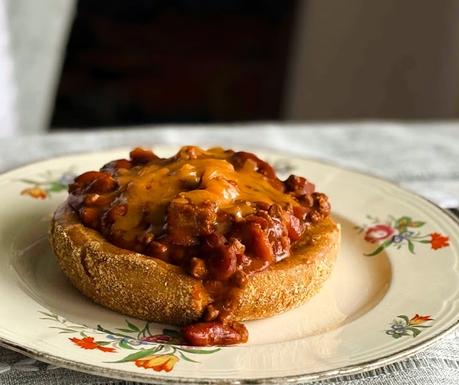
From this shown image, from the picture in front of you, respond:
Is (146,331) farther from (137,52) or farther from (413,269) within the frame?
(137,52)

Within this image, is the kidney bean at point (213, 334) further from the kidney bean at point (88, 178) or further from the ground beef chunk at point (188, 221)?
the kidney bean at point (88, 178)

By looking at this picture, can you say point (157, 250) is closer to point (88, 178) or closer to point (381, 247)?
point (88, 178)

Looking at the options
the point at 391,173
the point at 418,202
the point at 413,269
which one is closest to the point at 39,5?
the point at 391,173

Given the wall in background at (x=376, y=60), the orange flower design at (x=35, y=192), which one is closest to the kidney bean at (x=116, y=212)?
the orange flower design at (x=35, y=192)

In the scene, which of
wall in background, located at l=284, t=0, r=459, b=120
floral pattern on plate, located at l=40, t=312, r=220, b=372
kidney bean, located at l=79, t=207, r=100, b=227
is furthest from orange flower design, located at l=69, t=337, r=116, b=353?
wall in background, located at l=284, t=0, r=459, b=120

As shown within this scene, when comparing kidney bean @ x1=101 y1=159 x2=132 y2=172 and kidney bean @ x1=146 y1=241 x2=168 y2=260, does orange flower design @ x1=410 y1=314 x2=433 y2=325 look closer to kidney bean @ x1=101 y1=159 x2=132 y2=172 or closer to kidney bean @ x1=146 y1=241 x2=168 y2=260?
kidney bean @ x1=146 y1=241 x2=168 y2=260
